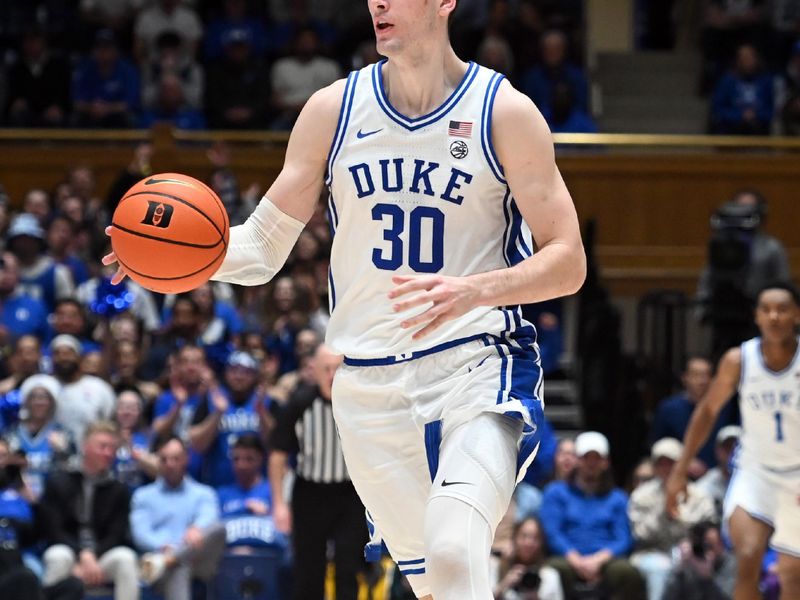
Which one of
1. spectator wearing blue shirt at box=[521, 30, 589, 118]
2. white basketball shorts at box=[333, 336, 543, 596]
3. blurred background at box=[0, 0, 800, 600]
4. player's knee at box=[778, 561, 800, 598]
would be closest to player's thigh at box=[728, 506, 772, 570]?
player's knee at box=[778, 561, 800, 598]

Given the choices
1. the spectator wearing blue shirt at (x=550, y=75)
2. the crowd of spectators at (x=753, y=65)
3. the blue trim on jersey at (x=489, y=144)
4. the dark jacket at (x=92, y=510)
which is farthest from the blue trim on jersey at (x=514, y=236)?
the crowd of spectators at (x=753, y=65)

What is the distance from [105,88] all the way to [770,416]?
980 cm

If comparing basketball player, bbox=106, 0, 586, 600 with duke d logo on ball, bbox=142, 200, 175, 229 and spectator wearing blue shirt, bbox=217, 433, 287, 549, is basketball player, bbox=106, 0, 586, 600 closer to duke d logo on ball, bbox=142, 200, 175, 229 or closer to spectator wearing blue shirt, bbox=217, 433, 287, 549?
duke d logo on ball, bbox=142, 200, 175, 229

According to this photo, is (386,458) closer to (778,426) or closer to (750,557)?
(750,557)

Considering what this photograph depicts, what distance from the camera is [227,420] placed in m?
11.1

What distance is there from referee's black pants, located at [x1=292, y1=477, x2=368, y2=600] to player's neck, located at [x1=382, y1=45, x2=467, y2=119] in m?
4.15

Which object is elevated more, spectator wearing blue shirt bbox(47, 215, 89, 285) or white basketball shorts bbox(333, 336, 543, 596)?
white basketball shorts bbox(333, 336, 543, 596)

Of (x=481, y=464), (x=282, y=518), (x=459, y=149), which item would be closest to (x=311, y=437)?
(x=282, y=518)

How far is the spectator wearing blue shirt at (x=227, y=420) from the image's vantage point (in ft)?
→ 35.9

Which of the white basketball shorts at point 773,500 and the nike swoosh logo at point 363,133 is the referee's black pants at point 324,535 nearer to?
the white basketball shorts at point 773,500

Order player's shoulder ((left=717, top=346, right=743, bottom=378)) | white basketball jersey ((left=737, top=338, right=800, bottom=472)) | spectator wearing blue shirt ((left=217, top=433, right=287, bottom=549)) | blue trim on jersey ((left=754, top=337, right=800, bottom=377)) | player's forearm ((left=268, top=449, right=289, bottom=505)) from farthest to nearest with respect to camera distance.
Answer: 1. spectator wearing blue shirt ((left=217, top=433, right=287, bottom=549))
2. player's forearm ((left=268, top=449, right=289, bottom=505))
3. player's shoulder ((left=717, top=346, right=743, bottom=378))
4. blue trim on jersey ((left=754, top=337, right=800, bottom=377))
5. white basketball jersey ((left=737, top=338, right=800, bottom=472))

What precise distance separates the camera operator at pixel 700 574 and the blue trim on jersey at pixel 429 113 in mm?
5809

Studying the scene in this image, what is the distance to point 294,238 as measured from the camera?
17.0 ft

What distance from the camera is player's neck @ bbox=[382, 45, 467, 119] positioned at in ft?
16.2
